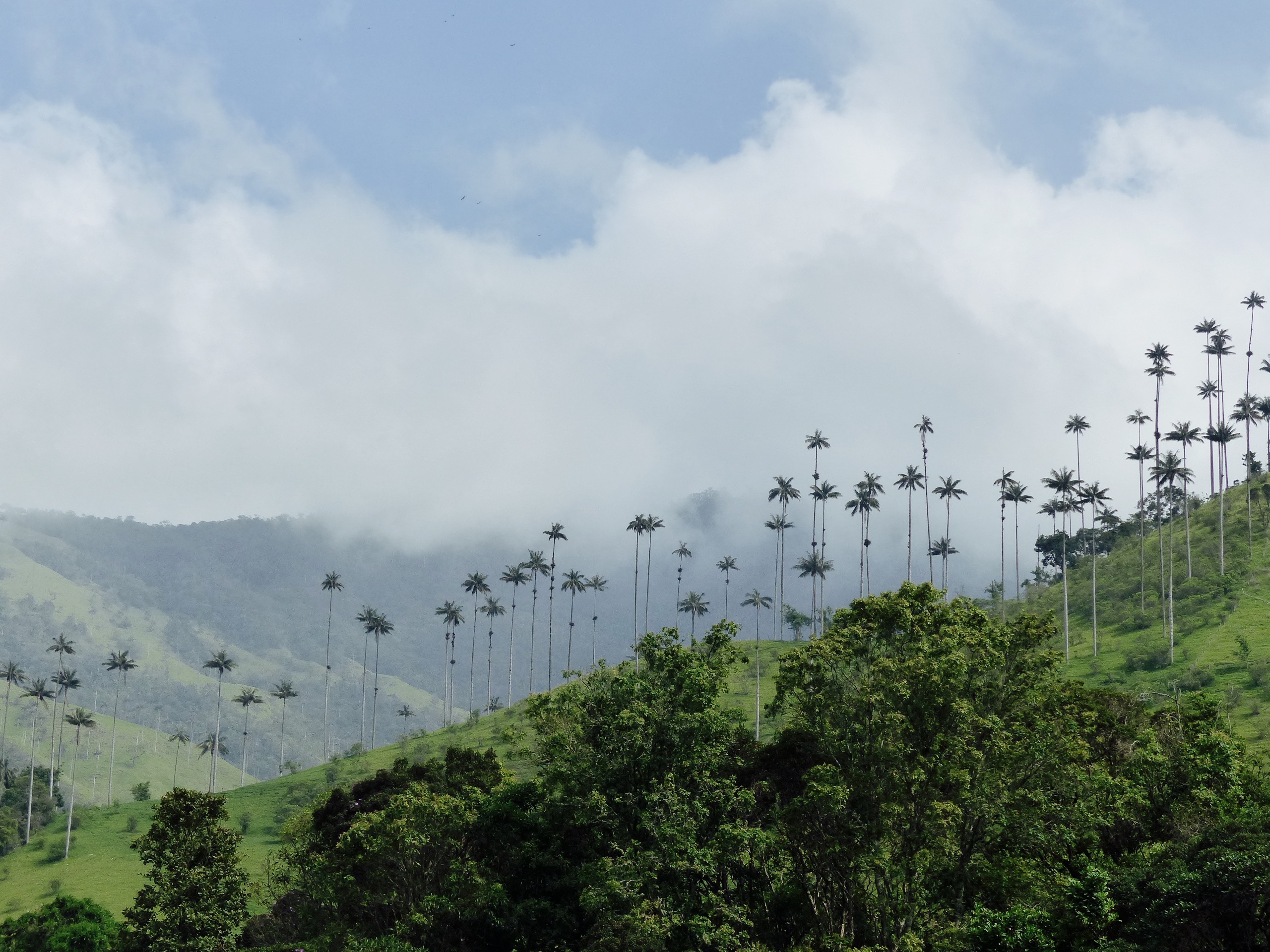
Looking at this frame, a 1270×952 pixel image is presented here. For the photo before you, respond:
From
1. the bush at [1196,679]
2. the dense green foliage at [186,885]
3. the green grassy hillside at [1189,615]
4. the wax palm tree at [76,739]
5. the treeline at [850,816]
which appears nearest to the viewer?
the treeline at [850,816]

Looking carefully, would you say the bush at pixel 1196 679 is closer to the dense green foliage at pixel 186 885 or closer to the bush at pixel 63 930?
the dense green foliage at pixel 186 885

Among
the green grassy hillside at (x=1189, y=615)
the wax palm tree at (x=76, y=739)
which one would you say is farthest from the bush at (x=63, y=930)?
the green grassy hillside at (x=1189, y=615)

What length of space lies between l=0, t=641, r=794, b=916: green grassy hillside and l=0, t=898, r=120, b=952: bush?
28.6 m

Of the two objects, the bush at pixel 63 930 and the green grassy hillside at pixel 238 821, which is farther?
the green grassy hillside at pixel 238 821

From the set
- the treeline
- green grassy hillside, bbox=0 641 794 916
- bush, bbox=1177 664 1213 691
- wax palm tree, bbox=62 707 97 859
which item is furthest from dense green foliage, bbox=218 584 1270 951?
wax palm tree, bbox=62 707 97 859

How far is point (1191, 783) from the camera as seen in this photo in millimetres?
42375

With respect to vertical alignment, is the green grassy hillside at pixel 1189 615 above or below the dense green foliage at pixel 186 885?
above

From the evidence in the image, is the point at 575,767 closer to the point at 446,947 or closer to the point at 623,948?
the point at 623,948

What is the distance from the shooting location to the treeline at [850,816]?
122 ft

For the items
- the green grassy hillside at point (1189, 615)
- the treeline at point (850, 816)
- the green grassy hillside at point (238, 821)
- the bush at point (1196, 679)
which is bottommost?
the green grassy hillside at point (238, 821)

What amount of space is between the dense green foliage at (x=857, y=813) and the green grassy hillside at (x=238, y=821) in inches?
1869

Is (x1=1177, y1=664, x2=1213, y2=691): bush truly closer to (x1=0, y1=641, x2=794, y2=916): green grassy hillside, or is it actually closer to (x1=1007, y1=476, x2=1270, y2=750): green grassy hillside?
(x1=1007, y1=476, x2=1270, y2=750): green grassy hillside

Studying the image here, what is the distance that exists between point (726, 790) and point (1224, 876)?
706 inches

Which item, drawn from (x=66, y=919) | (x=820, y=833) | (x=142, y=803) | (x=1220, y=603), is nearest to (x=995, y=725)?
(x=820, y=833)
